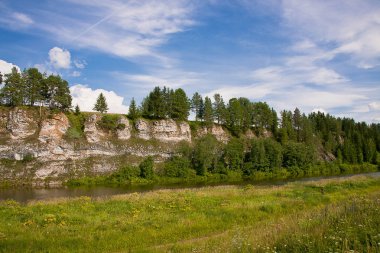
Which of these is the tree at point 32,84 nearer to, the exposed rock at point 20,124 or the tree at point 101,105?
the exposed rock at point 20,124

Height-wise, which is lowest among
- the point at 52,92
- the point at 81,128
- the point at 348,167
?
the point at 348,167

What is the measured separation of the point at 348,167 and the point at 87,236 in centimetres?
10754

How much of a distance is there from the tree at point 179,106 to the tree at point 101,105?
73.4ft

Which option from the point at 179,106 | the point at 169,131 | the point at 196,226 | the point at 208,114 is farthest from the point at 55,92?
the point at 196,226

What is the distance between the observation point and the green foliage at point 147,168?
73.8 meters

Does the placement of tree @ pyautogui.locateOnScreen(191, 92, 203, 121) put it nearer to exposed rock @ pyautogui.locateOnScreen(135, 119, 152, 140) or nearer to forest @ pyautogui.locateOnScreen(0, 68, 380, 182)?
forest @ pyautogui.locateOnScreen(0, 68, 380, 182)

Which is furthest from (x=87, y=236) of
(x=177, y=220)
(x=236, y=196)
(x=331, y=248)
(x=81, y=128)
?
(x=81, y=128)

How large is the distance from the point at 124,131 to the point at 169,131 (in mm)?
14593

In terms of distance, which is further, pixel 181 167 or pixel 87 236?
pixel 181 167

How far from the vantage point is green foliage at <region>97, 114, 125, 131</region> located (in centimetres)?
8581

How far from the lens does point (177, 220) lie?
1900cm

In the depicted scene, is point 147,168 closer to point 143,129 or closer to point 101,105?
point 143,129

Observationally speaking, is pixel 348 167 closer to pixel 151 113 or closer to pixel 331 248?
pixel 151 113

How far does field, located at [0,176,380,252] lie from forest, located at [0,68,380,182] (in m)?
49.8
